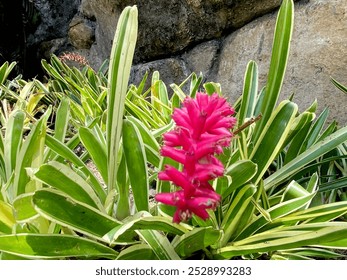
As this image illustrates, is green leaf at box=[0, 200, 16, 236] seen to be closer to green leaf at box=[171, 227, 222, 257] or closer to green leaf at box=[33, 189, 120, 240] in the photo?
green leaf at box=[33, 189, 120, 240]

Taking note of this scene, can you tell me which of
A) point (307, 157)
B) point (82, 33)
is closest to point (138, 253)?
point (307, 157)

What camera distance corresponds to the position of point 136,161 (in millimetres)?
930

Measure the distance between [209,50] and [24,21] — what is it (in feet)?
7.16

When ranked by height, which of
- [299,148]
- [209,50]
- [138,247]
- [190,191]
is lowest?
[138,247]

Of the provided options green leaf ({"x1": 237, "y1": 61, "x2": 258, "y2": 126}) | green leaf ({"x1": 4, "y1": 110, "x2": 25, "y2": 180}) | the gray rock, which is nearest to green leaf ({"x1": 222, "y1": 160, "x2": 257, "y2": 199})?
green leaf ({"x1": 237, "y1": 61, "x2": 258, "y2": 126})

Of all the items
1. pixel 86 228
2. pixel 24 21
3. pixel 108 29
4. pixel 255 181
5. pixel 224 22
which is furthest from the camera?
pixel 24 21

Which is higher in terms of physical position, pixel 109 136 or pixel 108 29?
pixel 108 29

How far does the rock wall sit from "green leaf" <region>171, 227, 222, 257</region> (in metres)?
1.29

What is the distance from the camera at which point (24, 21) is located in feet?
13.3

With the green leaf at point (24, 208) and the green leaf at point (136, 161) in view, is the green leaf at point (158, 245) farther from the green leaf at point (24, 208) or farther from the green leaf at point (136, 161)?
the green leaf at point (24, 208)

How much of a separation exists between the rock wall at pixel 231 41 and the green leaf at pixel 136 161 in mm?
1280

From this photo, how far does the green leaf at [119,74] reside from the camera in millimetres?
849

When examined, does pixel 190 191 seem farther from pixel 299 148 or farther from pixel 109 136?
pixel 299 148

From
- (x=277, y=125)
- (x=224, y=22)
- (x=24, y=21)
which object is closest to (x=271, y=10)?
(x=224, y=22)
